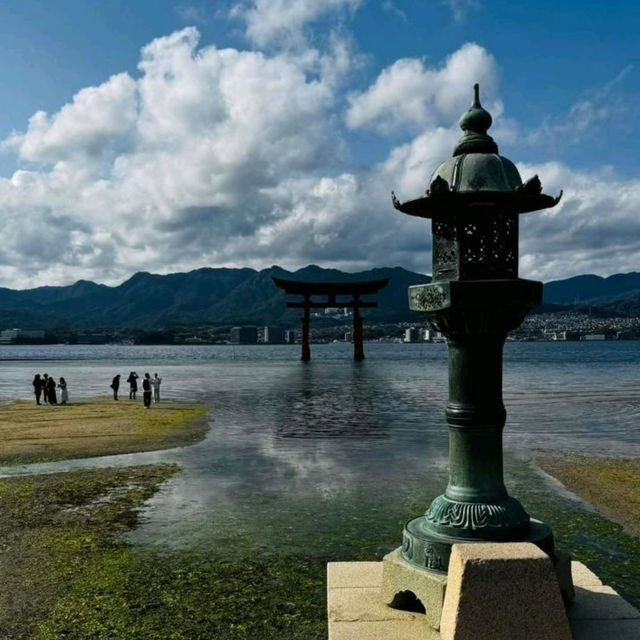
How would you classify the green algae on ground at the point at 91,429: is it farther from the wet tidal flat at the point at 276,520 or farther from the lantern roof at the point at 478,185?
the lantern roof at the point at 478,185

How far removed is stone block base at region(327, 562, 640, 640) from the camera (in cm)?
494

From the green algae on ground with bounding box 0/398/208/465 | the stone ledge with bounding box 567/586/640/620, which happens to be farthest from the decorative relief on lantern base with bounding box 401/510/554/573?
the green algae on ground with bounding box 0/398/208/465

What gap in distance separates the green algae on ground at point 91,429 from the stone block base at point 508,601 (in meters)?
12.8

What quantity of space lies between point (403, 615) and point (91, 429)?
55.9 feet

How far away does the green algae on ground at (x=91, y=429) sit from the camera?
54.0 feet

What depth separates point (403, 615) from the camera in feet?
17.2

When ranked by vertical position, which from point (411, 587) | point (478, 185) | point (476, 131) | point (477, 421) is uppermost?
point (476, 131)

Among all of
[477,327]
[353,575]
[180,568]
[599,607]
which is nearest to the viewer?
[477,327]

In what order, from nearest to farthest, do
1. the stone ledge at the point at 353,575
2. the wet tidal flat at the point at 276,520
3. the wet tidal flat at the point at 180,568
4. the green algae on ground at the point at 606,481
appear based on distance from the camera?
A: the stone ledge at the point at 353,575
the wet tidal flat at the point at 180,568
the wet tidal flat at the point at 276,520
the green algae on ground at the point at 606,481

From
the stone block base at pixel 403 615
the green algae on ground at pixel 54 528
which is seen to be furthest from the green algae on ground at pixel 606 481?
the green algae on ground at pixel 54 528

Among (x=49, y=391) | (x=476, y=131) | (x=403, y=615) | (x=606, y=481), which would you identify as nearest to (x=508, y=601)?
(x=403, y=615)

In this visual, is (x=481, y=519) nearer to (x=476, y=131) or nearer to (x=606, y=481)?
(x=476, y=131)

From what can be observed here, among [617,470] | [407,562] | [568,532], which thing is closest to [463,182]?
[407,562]

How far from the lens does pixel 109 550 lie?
8281mm
